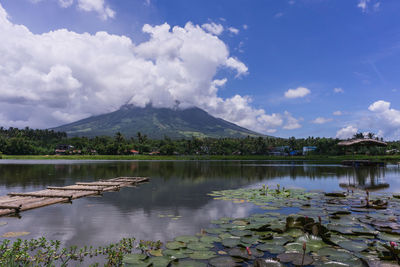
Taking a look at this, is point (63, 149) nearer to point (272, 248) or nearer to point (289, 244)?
point (272, 248)

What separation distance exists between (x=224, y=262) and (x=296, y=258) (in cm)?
161

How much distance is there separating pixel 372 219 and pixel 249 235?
5.23 metres

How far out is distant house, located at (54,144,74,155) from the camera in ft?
429

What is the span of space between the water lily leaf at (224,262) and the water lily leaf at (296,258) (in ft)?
3.30

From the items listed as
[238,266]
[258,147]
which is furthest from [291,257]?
[258,147]

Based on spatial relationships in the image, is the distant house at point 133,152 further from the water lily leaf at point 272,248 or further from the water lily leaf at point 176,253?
the water lily leaf at point 272,248

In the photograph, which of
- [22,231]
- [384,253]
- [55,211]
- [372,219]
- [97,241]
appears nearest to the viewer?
[384,253]

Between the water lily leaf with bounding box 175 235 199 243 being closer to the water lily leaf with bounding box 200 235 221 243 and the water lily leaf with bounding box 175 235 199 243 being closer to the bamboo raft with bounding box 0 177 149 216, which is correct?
the water lily leaf with bounding box 200 235 221 243

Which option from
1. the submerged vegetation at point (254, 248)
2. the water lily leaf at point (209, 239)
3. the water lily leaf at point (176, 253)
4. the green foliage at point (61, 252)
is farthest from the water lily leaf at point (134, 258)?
the water lily leaf at point (209, 239)

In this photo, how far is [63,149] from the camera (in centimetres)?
14100

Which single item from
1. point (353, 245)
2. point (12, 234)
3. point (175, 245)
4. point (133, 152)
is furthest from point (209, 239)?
point (133, 152)

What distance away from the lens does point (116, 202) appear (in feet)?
43.8

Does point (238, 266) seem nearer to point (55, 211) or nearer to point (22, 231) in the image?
point (22, 231)

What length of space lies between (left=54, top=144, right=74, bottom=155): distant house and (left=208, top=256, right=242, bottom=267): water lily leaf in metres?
141
